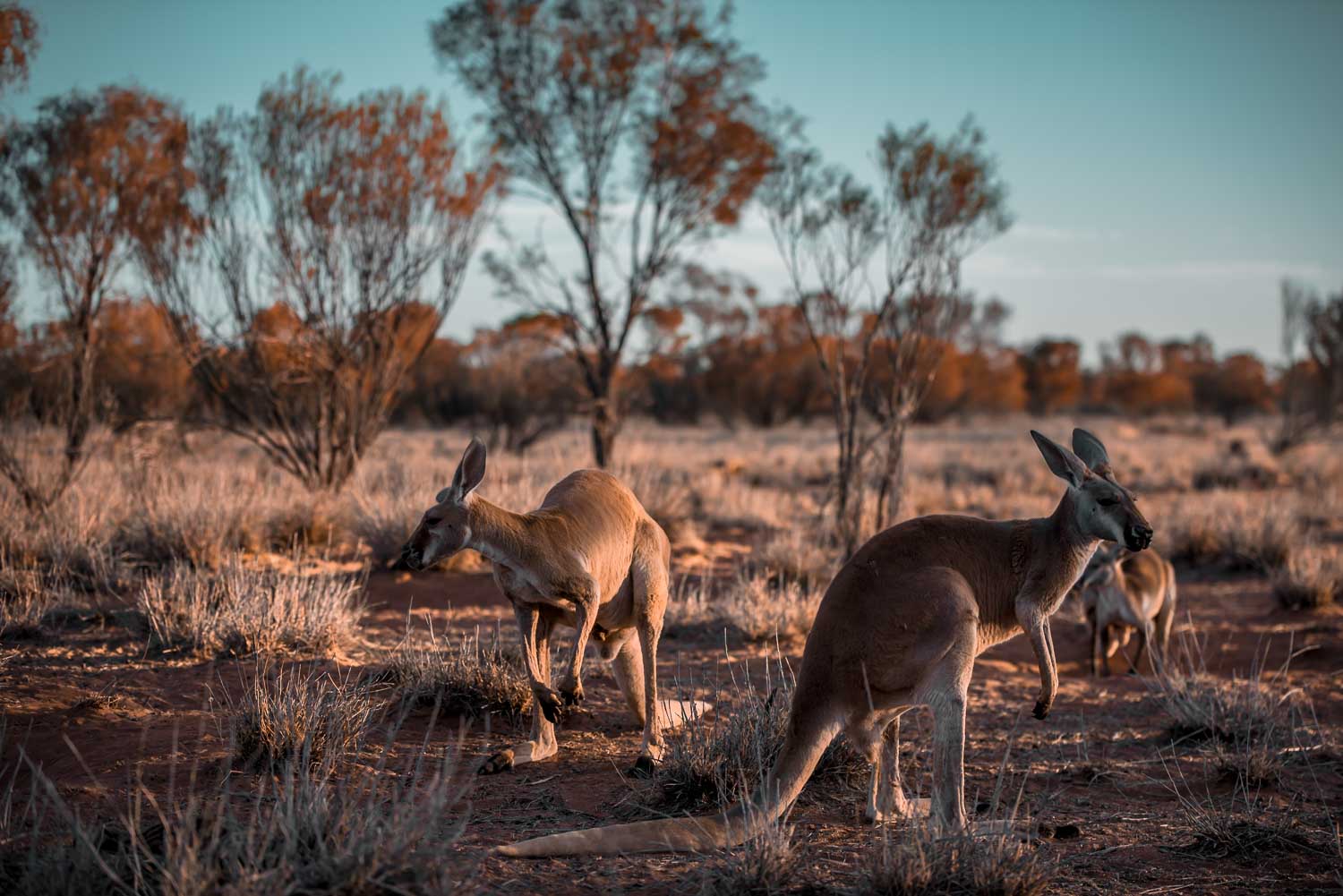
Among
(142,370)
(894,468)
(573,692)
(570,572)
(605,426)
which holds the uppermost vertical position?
(142,370)

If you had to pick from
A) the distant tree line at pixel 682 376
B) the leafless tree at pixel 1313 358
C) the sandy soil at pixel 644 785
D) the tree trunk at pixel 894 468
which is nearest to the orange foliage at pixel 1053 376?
the distant tree line at pixel 682 376

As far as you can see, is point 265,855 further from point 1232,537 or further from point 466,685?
point 1232,537

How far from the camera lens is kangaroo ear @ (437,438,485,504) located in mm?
4426

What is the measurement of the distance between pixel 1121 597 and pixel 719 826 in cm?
618

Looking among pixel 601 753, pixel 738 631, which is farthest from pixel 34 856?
pixel 738 631

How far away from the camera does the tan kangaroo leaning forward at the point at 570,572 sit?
4445mm

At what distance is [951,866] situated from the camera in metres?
3.41

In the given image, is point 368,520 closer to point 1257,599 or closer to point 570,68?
point 570,68

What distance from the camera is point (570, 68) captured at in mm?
15016

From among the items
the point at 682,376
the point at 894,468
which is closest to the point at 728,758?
the point at 894,468

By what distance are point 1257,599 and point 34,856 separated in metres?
12.8

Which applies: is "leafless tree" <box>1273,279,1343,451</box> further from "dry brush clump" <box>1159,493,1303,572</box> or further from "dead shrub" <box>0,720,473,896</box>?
"dead shrub" <box>0,720,473,896</box>

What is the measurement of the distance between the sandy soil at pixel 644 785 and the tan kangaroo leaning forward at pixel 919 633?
235 mm

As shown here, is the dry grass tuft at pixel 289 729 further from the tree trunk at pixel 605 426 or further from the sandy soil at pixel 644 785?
the tree trunk at pixel 605 426
